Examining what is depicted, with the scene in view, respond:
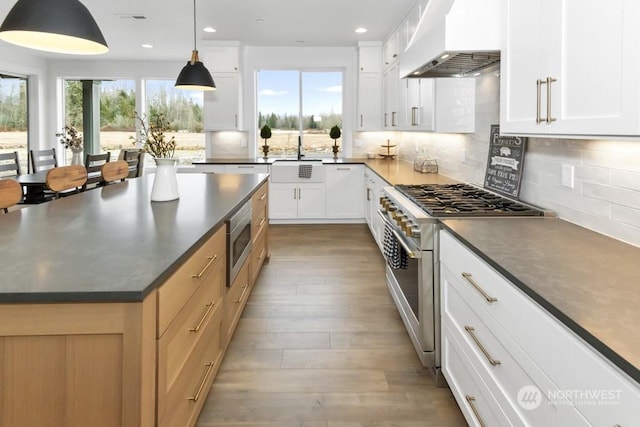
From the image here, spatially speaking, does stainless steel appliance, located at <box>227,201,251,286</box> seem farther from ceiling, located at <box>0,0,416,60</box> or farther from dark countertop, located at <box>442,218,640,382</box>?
ceiling, located at <box>0,0,416,60</box>

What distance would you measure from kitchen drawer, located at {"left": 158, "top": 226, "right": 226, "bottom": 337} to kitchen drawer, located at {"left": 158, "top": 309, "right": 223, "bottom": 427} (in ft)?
0.80

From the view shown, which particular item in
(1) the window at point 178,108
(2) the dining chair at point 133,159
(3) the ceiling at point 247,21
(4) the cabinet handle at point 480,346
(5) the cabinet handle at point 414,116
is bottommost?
(4) the cabinet handle at point 480,346

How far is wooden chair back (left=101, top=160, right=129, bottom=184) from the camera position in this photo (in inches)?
162

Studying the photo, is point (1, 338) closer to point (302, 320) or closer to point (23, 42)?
point (23, 42)

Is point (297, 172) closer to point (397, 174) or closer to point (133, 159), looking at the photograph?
point (397, 174)

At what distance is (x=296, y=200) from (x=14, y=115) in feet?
17.6

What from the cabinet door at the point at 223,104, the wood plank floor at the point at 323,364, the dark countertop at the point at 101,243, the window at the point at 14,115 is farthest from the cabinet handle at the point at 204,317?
the window at the point at 14,115

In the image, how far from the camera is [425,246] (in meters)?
2.29

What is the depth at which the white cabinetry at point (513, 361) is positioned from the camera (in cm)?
94

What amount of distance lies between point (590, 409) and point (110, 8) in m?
5.56

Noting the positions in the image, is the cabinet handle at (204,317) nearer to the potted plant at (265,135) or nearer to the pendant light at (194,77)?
the pendant light at (194,77)

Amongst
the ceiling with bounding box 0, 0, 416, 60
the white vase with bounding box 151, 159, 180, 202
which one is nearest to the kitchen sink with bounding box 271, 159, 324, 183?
Answer: the ceiling with bounding box 0, 0, 416, 60

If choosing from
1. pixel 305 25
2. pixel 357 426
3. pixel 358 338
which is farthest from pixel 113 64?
pixel 357 426

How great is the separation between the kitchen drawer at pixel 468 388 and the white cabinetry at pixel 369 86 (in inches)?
192
